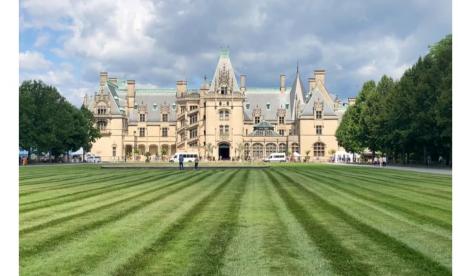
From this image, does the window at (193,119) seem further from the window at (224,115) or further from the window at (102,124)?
the window at (102,124)

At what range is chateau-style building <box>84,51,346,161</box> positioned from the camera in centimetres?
10488

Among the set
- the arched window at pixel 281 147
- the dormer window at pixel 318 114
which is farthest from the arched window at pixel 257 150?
the dormer window at pixel 318 114

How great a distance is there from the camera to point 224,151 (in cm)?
10656

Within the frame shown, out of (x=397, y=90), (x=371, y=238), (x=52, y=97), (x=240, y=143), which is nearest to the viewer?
(x=371, y=238)

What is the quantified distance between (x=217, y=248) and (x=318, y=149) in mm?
99567

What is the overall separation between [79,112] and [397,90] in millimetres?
51162

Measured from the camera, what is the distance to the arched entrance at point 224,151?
10521 cm

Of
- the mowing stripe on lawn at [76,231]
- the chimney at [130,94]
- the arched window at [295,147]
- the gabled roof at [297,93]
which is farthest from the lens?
the chimney at [130,94]

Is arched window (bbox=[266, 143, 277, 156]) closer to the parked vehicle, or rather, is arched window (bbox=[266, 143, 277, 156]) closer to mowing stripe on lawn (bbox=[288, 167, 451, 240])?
the parked vehicle

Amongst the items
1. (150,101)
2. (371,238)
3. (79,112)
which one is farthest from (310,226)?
(150,101)

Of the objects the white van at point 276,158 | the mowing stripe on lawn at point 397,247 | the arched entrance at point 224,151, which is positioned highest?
the arched entrance at point 224,151

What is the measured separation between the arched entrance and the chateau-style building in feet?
0.27

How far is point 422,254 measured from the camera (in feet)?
32.0

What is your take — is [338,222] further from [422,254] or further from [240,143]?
[240,143]
